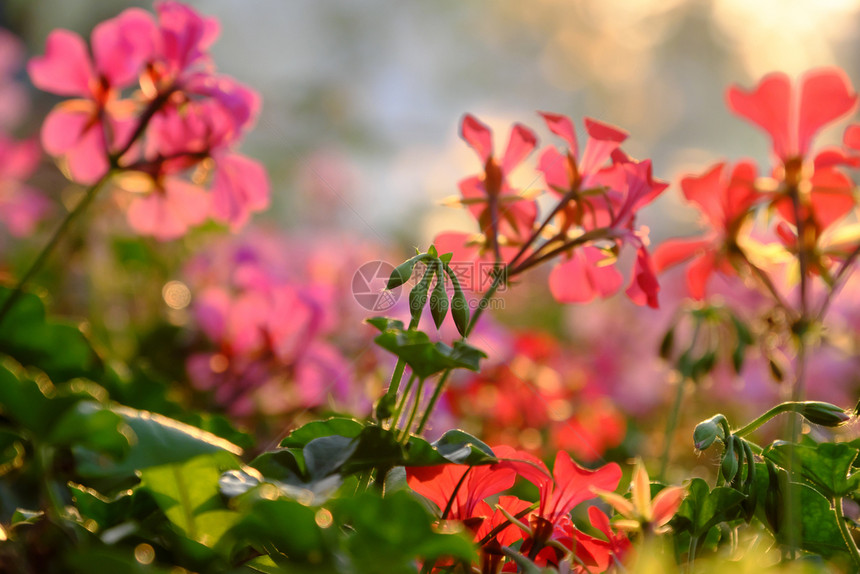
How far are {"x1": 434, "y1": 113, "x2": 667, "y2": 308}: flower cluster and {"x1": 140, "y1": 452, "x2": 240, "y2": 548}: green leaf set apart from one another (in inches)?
6.2

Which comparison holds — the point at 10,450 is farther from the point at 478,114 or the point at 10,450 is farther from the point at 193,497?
the point at 478,114

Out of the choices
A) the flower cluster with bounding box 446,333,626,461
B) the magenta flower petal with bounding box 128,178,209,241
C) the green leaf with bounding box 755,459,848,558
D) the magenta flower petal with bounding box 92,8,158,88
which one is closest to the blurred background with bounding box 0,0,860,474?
the flower cluster with bounding box 446,333,626,461

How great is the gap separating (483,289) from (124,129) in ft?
0.92

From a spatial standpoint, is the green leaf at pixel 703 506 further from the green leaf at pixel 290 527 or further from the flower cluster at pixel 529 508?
the green leaf at pixel 290 527

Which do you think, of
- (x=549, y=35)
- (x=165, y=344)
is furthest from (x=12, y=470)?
(x=549, y=35)

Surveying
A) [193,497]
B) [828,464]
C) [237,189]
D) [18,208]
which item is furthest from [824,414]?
[18,208]

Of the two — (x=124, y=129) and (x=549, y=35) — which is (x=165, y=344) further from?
(x=549, y=35)

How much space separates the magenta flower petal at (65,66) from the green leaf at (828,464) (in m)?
0.45

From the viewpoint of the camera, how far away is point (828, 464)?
0.32 meters

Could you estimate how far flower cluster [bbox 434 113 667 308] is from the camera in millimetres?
361

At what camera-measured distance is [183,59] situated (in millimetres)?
439

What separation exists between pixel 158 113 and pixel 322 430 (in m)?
0.24

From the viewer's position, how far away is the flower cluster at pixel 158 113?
44 centimetres

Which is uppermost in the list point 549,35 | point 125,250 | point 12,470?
point 549,35
